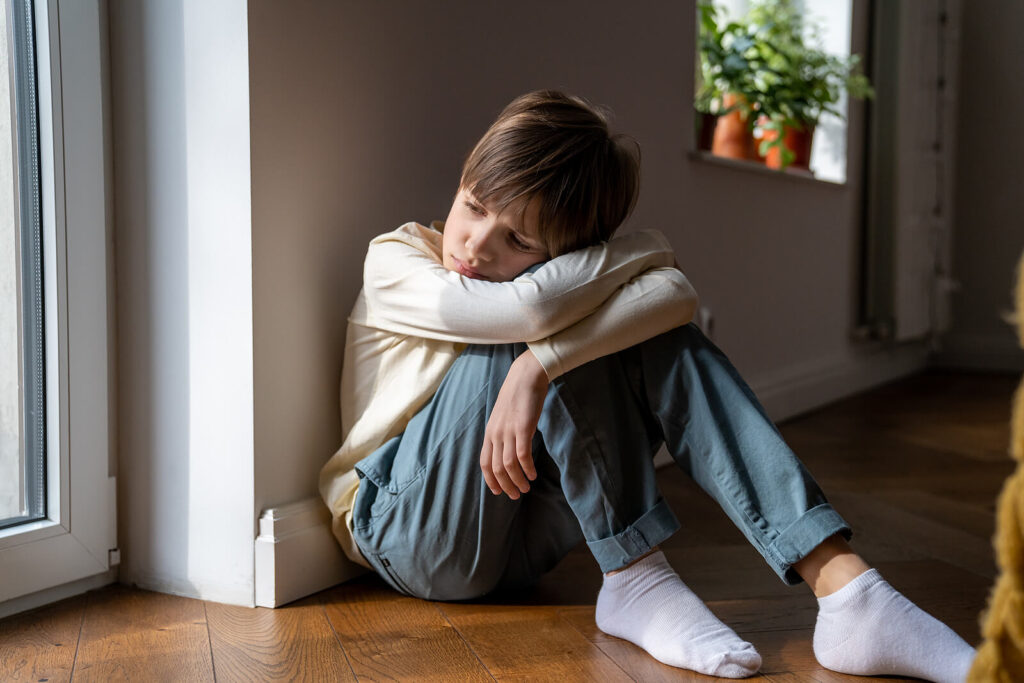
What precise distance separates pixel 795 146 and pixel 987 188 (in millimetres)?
1502

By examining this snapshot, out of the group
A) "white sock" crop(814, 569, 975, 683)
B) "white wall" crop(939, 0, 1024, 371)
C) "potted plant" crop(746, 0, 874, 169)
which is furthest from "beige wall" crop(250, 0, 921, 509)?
"white wall" crop(939, 0, 1024, 371)

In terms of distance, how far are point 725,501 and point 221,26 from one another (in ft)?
2.29

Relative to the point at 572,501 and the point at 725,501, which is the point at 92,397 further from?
the point at 725,501

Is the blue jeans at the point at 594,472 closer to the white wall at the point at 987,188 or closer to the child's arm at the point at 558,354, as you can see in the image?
the child's arm at the point at 558,354

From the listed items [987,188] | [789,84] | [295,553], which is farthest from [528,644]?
[987,188]

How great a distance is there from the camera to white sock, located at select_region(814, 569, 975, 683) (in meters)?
0.81

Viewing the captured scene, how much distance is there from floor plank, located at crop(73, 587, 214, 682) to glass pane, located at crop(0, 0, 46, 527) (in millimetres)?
136

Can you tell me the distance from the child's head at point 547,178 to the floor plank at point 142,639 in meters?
0.46

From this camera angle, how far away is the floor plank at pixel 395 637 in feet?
2.81

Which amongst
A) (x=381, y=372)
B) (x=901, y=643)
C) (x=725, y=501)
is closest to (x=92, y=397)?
(x=381, y=372)

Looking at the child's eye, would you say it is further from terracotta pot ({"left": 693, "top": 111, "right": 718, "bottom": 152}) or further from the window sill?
terracotta pot ({"left": 693, "top": 111, "right": 718, "bottom": 152})

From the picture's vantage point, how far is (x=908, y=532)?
136 cm

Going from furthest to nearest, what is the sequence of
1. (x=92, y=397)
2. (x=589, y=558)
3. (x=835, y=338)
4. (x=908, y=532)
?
(x=835, y=338), (x=908, y=532), (x=589, y=558), (x=92, y=397)

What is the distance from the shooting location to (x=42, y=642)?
908 millimetres
